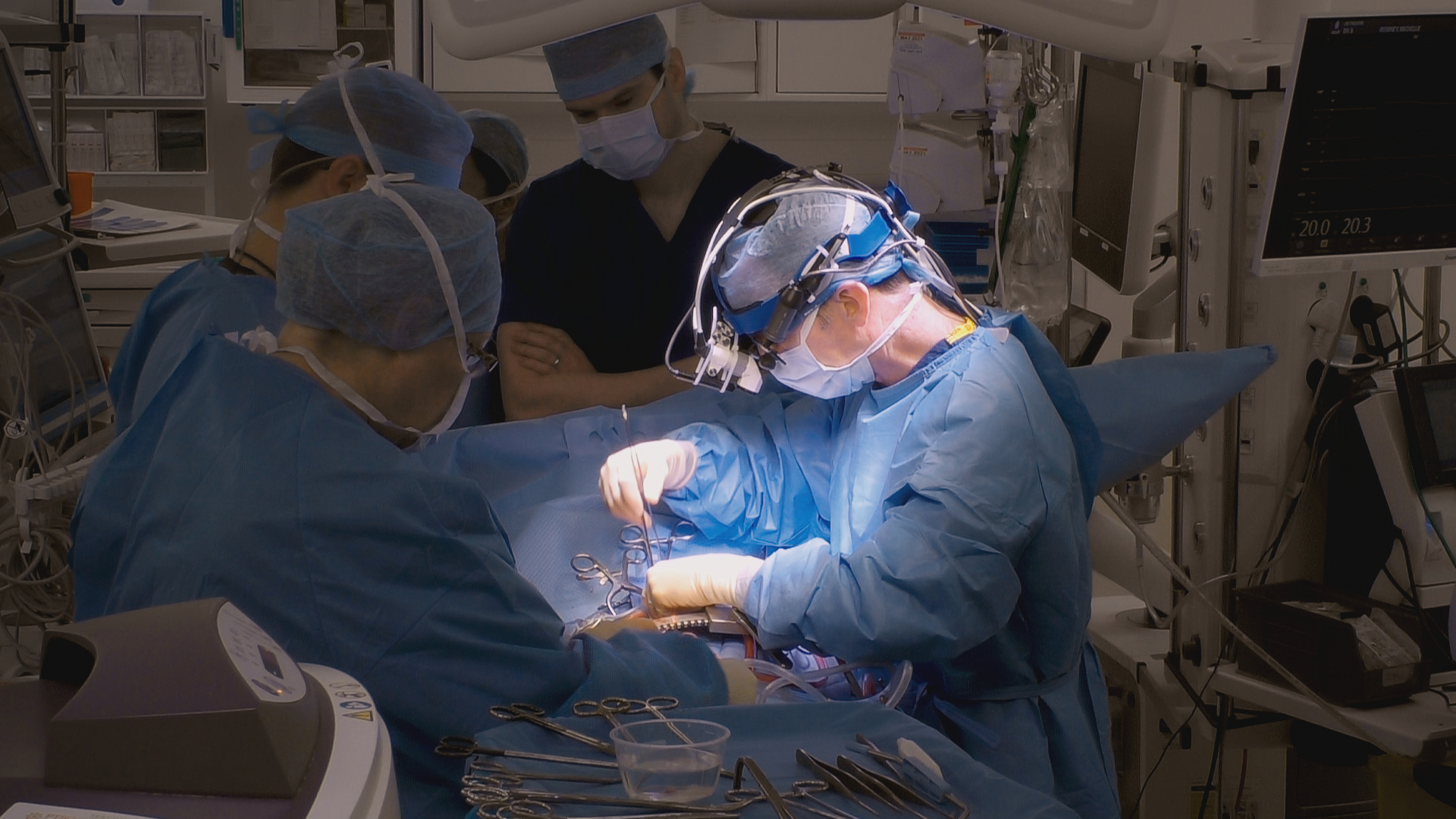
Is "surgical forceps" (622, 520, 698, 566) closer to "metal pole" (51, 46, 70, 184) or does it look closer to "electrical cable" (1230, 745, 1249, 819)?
"electrical cable" (1230, 745, 1249, 819)

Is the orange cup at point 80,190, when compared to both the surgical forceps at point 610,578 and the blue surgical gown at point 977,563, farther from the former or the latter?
the blue surgical gown at point 977,563

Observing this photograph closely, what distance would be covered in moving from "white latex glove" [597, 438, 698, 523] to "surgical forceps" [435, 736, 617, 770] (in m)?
0.85

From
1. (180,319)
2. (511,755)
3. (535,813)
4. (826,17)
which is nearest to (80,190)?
(180,319)

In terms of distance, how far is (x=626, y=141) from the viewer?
2.28 metres

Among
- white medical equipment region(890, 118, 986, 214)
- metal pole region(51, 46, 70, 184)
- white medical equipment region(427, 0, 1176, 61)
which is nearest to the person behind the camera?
white medical equipment region(427, 0, 1176, 61)

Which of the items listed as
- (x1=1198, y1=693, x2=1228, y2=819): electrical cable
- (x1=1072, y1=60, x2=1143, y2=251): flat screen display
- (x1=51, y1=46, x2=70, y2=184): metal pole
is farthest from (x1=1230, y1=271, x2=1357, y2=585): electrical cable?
(x1=51, y1=46, x2=70, y2=184): metal pole

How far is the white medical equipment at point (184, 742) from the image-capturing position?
2.47ft

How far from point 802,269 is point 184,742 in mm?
1159

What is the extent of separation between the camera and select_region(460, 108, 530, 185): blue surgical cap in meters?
2.64

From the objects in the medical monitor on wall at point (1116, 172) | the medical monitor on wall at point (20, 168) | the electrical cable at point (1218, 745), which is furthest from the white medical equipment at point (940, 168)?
the medical monitor on wall at point (20, 168)

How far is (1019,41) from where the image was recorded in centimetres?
221

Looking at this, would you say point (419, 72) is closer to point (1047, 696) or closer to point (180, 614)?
point (1047, 696)

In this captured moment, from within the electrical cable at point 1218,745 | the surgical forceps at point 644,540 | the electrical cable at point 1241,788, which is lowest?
the electrical cable at point 1241,788

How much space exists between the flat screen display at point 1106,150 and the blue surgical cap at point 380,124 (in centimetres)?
118
